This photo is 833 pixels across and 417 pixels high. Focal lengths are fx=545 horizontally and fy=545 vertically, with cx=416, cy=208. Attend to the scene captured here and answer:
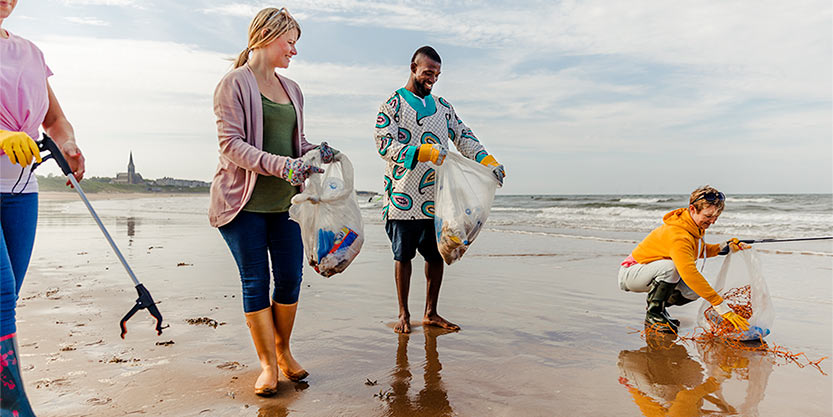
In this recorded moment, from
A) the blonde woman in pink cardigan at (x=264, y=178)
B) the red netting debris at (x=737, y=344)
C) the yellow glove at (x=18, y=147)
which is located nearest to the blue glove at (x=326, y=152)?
the blonde woman in pink cardigan at (x=264, y=178)

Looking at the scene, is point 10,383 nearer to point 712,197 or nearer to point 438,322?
point 438,322

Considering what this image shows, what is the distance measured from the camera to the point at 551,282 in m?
5.52

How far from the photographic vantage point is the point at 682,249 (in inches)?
138

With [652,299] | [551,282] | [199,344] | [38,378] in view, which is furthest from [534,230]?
[38,378]

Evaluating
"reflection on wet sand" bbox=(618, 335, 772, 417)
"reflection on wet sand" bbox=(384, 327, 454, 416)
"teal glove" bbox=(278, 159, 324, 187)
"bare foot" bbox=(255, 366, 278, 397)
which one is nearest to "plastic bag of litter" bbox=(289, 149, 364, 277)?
"teal glove" bbox=(278, 159, 324, 187)

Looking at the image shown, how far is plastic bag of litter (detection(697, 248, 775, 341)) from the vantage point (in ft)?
11.1

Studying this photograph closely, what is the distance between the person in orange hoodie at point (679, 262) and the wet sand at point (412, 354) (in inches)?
8.9

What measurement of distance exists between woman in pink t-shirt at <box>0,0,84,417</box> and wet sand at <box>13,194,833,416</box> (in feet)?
1.95

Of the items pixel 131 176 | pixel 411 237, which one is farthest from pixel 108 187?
pixel 411 237

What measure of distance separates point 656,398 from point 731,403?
0.32m

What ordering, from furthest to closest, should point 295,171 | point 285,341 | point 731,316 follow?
point 731,316 → point 285,341 → point 295,171

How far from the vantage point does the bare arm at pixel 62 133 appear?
6.64ft

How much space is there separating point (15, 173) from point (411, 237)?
2.30 metres

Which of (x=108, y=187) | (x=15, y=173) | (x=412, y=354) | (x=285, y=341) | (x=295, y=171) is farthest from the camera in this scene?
(x=108, y=187)
